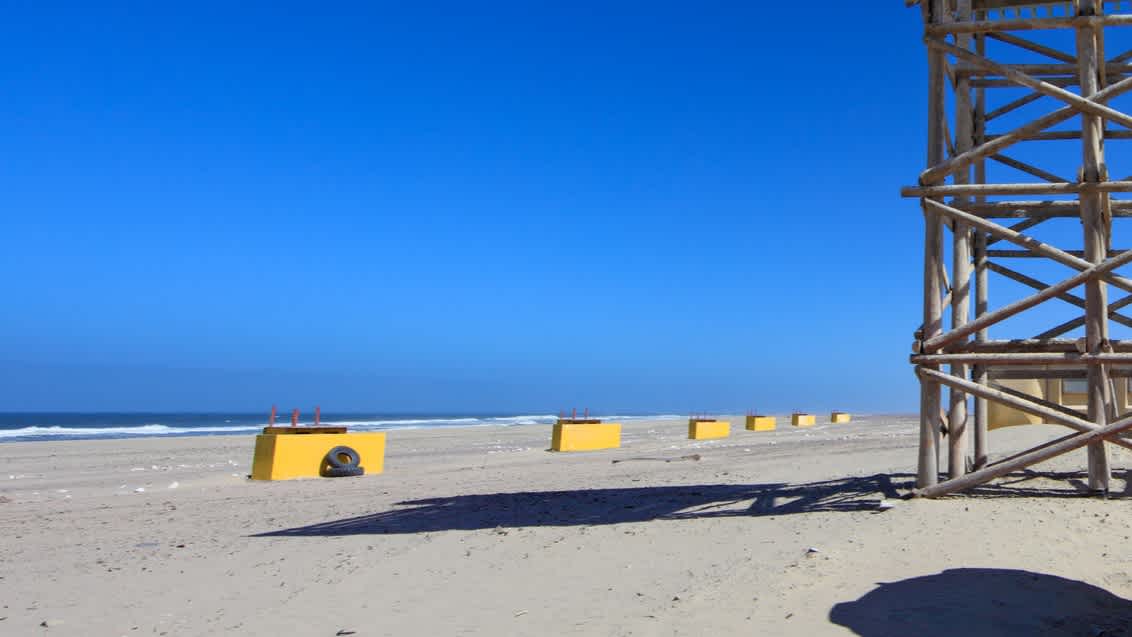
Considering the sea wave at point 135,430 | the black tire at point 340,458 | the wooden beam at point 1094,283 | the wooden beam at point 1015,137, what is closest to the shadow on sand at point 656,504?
the wooden beam at point 1094,283

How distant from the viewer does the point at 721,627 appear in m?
4.80

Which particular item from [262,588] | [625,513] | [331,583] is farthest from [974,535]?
[262,588]

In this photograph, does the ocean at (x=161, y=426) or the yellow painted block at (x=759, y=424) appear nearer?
the yellow painted block at (x=759, y=424)

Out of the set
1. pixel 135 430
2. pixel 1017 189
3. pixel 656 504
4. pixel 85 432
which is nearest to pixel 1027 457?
pixel 1017 189

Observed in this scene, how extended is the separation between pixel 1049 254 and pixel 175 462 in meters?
23.9

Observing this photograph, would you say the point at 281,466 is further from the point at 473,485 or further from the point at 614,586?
the point at 614,586

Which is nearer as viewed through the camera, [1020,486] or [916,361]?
[916,361]

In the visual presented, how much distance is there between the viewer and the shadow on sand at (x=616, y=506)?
29.3 feet

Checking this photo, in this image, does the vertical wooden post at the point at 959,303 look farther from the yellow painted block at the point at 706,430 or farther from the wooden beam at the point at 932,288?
the yellow painted block at the point at 706,430

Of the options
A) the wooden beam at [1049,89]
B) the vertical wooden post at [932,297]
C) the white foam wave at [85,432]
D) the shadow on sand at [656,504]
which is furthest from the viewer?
the white foam wave at [85,432]

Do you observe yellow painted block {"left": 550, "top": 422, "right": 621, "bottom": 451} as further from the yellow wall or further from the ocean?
the ocean

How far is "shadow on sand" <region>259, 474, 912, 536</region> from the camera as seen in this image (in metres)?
8.95

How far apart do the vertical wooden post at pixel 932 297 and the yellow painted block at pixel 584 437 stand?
54.9 feet

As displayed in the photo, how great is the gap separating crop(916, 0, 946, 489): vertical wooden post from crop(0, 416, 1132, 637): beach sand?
574 mm
